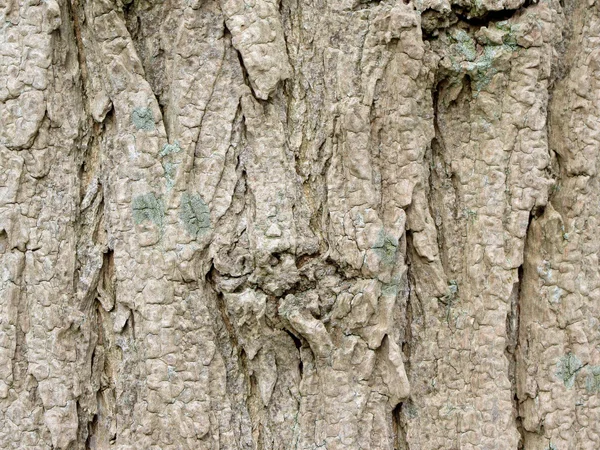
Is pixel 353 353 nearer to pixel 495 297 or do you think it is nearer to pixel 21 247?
pixel 495 297

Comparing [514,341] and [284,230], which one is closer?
[284,230]

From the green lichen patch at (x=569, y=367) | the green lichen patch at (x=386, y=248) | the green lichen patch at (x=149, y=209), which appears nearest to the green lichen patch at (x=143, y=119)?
the green lichen patch at (x=149, y=209)

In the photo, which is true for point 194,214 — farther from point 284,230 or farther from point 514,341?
point 514,341

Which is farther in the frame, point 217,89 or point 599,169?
point 599,169

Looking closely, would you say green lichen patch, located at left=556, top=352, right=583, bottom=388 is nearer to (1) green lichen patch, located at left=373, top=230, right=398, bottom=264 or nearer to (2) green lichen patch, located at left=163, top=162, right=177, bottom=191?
(1) green lichen patch, located at left=373, top=230, right=398, bottom=264

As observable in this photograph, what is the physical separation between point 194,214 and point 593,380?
2.75ft

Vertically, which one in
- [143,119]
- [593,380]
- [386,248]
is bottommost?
[593,380]

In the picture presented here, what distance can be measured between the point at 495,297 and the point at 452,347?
0.13 meters

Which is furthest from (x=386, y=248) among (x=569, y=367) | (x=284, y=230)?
(x=569, y=367)

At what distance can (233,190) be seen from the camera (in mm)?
1141

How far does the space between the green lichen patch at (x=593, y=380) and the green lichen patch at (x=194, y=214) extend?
0.79 meters

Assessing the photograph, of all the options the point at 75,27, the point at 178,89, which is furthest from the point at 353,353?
the point at 75,27

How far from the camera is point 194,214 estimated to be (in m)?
1.13

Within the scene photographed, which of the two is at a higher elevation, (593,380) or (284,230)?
(284,230)
